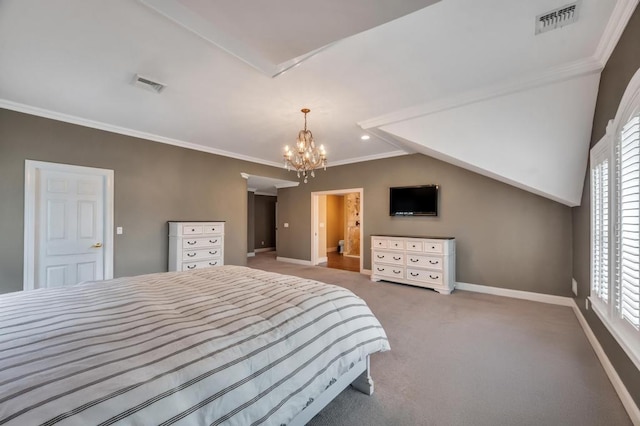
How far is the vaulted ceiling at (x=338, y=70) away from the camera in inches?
69.2

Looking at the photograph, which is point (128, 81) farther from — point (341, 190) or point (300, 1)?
point (341, 190)

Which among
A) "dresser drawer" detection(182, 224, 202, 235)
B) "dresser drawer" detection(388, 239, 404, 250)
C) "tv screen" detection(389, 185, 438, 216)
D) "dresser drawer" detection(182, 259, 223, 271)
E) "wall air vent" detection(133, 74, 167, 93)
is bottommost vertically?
"dresser drawer" detection(182, 259, 223, 271)

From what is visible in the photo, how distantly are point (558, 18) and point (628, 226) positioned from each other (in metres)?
1.53

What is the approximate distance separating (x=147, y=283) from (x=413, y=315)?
3063 mm

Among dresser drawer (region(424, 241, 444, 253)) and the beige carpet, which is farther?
dresser drawer (region(424, 241, 444, 253))

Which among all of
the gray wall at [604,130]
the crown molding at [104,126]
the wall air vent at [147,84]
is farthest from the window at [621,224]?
the crown molding at [104,126]

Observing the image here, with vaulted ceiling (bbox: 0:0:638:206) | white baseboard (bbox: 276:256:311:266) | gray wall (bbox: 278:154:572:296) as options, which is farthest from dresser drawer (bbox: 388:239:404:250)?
white baseboard (bbox: 276:256:311:266)

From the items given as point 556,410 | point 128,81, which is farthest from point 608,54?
point 128,81

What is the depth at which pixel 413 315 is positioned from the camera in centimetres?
348

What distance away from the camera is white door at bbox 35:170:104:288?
3.51 meters

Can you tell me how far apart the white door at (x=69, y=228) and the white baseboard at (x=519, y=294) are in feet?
19.6

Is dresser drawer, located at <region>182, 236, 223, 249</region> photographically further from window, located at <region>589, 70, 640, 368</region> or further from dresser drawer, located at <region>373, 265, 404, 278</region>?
window, located at <region>589, 70, 640, 368</region>

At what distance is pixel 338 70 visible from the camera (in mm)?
2520

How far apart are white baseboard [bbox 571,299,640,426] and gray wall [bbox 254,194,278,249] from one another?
8.59 metres
